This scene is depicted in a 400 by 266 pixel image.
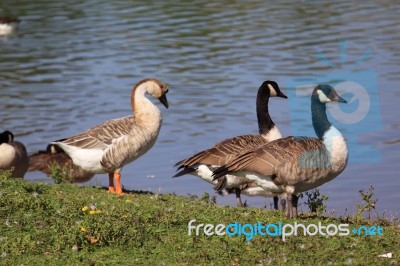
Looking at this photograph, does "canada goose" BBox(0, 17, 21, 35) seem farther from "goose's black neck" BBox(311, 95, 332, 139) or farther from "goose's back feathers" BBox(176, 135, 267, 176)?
"goose's black neck" BBox(311, 95, 332, 139)

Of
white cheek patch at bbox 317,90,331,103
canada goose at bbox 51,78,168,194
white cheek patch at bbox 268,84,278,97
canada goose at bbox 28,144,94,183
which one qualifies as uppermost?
white cheek patch at bbox 317,90,331,103

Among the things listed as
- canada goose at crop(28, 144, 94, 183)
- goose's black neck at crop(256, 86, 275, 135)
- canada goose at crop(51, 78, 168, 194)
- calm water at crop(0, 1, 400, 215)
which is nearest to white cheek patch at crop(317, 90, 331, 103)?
goose's black neck at crop(256, 86, 275, 135)

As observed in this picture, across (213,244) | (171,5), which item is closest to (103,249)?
(213,244)

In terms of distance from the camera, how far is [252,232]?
32.0ft

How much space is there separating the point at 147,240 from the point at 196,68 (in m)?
18.0

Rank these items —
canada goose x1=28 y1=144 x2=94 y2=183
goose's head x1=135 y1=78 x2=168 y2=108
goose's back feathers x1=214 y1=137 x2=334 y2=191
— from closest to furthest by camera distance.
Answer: goose's back feathers x1=214 y1=137 x2=334 y2=191 < goose's head x1=135 y1=78 x2=168 y2=108 < canada goose x1=28 y1=144 x2=94 y2=183

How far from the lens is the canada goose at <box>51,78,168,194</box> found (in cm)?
1362

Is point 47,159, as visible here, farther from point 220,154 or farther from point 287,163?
point 287,163

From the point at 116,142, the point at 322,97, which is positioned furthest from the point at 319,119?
the point at 116,142

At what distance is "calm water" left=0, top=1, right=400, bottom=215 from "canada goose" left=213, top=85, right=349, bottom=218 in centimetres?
359

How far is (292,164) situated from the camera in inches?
422

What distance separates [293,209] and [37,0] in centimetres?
3619

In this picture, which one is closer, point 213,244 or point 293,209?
point 213,244

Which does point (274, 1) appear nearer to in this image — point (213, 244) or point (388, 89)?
point (388, 89)
